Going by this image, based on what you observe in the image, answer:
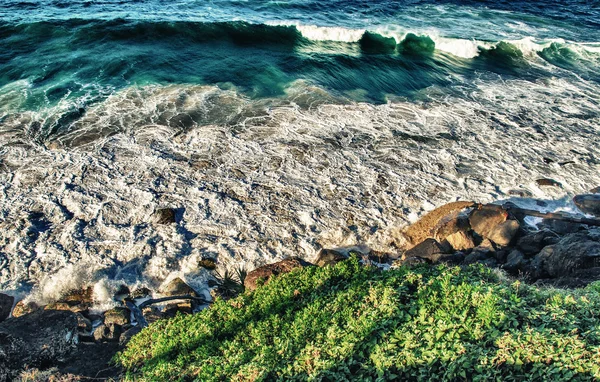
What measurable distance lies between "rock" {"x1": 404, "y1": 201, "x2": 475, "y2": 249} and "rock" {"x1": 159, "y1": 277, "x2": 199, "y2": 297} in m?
5.17

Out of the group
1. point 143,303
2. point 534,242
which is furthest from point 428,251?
point 143,303

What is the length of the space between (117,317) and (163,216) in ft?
11.2

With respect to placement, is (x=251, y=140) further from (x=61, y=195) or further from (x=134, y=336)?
(x=134, y=336)

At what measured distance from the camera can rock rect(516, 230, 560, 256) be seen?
439 inches

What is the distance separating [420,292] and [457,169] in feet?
27.6

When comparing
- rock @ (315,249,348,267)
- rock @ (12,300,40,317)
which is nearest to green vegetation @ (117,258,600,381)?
rock @ (315,249,348,267)

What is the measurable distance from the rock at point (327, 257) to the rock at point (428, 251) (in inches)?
59.9

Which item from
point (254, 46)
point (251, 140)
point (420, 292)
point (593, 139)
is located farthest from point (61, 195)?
point (593, 139)

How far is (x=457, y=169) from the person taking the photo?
14883 millimetres

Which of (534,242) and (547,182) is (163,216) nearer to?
(534,242)

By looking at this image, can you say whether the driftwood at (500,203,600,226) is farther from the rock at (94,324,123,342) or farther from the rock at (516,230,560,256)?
the rock at (94,324,123,342)

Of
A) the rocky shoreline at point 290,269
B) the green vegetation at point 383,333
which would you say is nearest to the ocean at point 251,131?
the rocky shoreline at point 290,269

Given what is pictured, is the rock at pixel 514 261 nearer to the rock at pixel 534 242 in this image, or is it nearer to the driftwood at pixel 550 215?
the rock at pixel 534 242

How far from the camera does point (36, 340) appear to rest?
805 centimetres
